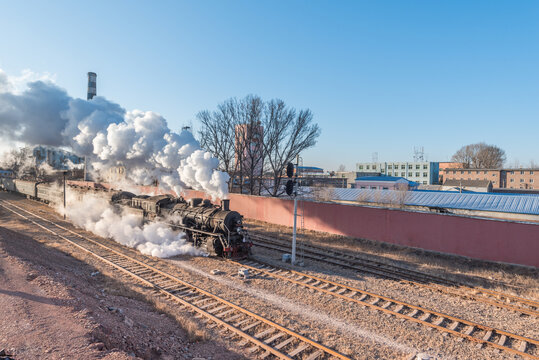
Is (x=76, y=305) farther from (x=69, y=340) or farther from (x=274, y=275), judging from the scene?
(x=274, y=275)

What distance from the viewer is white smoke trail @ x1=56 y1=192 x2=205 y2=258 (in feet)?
51.1

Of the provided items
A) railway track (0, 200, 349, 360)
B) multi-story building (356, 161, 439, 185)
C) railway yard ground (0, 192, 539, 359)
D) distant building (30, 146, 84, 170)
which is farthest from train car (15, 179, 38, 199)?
multi-story building (356, 161, 439, 185)

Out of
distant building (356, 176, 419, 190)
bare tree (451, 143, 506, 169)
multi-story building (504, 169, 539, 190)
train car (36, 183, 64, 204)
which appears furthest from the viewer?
bare tree (451, 143, 506, 169)

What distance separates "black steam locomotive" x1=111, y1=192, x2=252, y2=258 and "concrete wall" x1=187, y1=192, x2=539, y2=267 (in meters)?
8.43

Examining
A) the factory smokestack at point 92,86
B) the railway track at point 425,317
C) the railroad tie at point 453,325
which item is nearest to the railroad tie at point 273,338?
the railway track at point 425,317

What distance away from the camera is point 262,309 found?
9.25 metres

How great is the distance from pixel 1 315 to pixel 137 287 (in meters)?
4.65

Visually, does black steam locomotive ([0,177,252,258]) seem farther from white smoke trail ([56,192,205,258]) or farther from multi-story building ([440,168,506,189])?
multi-story building ([440,168,506,189])

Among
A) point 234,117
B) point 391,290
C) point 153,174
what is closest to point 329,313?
point 391,290

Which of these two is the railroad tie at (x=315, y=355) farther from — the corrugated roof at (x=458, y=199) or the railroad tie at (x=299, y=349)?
the corrugated roof at (x=458, y=199)

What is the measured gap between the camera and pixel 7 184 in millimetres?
50719

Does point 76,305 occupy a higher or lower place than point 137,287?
higher

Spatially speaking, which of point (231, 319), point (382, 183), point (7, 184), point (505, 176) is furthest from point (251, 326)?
point (505, 176)

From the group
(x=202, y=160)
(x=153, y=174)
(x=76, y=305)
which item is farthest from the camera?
(x=153, y=174)
